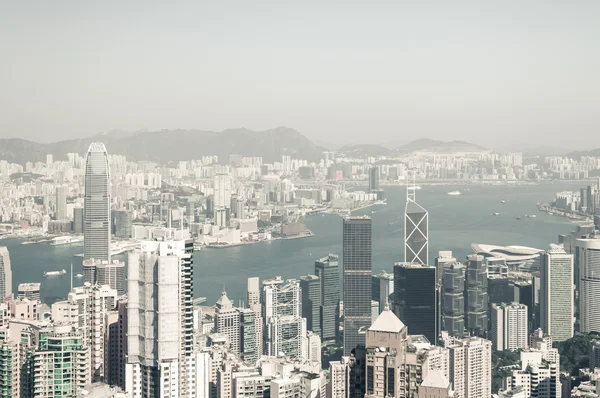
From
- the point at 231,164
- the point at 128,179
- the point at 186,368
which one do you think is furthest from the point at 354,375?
the point at 231,164

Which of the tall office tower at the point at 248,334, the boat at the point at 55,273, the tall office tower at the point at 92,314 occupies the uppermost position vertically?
the tall office tower at the point at 92,314

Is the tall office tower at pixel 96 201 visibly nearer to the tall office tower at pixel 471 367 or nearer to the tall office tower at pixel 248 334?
the tall office tower at pixel 248 334

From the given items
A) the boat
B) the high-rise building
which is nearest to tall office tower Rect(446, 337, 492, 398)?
the high-rise building

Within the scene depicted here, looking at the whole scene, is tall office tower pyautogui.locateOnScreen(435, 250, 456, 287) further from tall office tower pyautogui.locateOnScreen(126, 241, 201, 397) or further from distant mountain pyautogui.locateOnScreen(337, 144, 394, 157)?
tall office tower pyautogui.locateOnScreen(126, 241, 201, 397)

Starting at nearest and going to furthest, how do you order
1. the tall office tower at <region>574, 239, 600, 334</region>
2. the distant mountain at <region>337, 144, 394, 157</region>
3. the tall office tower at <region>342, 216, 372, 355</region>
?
the tall office tower at <region>342, 216, 372, 355</region> < the tall office tower at <region>574, 239, 600, 334</region> < the distant mountain at <region>337, 144, 394, 157</region>

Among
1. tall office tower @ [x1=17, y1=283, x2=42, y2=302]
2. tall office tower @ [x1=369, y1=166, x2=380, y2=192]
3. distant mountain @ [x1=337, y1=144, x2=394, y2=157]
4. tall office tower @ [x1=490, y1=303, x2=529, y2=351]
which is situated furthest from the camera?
tall office tower @ [x1=369, y1=166, x2=380, y2=192]

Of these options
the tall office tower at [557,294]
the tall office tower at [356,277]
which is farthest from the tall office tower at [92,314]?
the tall office tower at [557,294]

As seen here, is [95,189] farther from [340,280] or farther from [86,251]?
[340,280]
